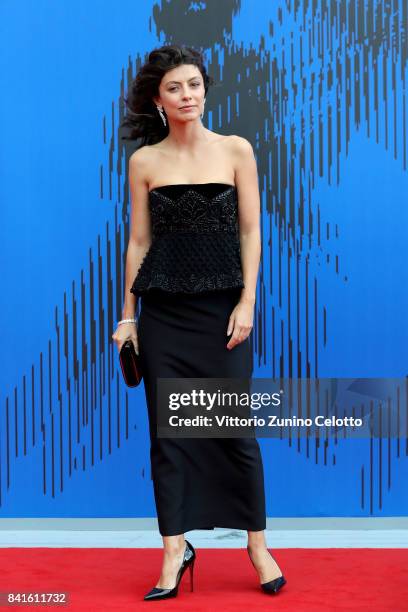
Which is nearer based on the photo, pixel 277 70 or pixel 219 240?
pixel 219 240

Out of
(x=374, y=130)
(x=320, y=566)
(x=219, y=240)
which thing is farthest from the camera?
(x=374, y=130)

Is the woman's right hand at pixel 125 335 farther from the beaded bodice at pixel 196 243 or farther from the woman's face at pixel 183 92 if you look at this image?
the woman's face at pixel 183 92

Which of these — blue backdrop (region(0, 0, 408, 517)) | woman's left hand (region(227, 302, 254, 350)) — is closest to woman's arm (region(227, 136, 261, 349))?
woman's left hand (region(227, 302, 254, 350))

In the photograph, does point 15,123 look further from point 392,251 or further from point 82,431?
point 392,251

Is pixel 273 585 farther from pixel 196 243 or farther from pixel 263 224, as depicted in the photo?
pixel 263 224

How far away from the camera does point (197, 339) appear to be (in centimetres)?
271

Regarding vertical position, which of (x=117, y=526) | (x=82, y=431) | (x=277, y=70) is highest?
(x=277, y=70)

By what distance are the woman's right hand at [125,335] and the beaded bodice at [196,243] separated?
14cm

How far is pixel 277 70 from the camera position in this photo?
351 cm

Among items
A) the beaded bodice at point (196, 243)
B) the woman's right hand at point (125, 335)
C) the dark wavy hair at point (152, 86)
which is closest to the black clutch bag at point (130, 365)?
the woman's right hand at point (125, 335)

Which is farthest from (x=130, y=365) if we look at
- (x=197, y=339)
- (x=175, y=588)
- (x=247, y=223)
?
(x=175, y=588)

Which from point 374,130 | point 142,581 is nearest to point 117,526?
point 142,581

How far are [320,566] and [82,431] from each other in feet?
3.61

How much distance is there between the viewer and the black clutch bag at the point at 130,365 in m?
2.76
